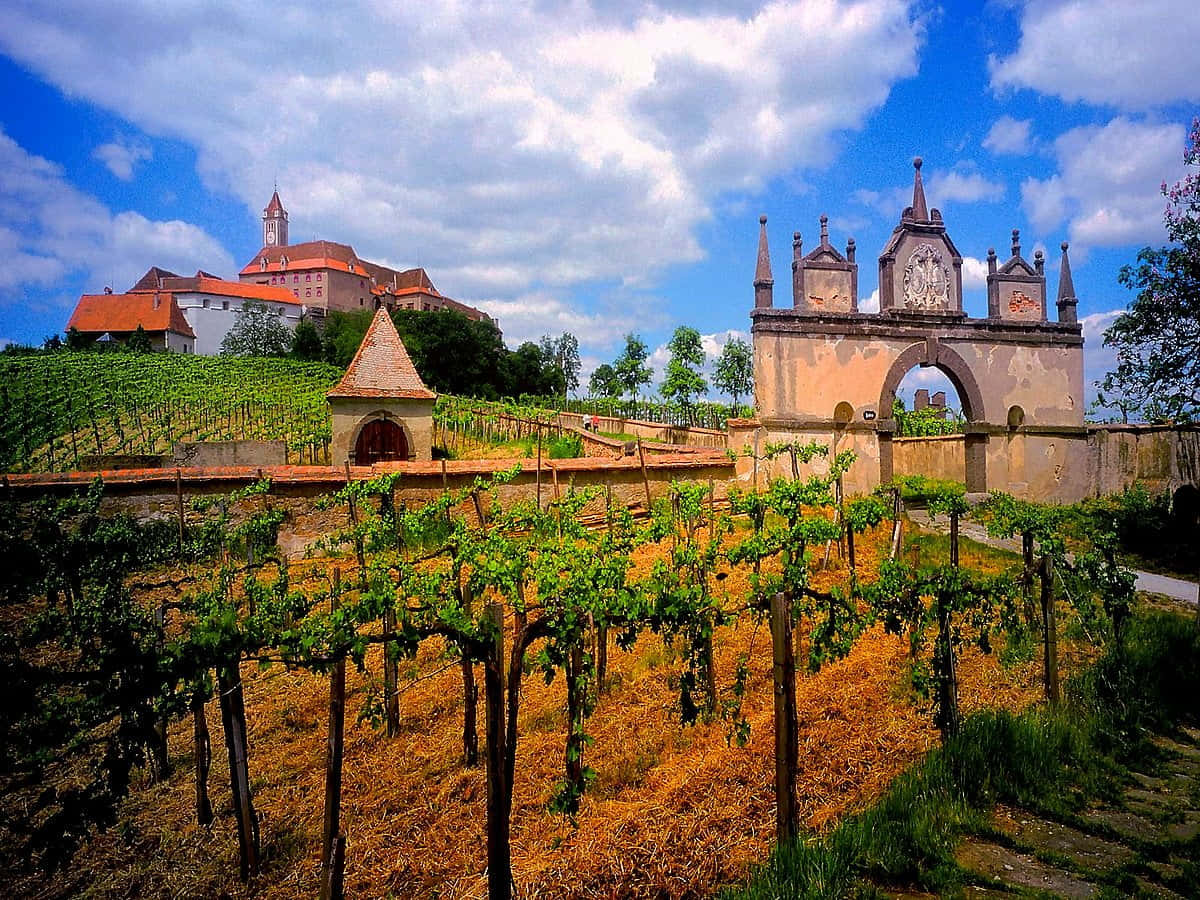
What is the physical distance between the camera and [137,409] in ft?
105

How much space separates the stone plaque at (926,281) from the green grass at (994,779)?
13330mm

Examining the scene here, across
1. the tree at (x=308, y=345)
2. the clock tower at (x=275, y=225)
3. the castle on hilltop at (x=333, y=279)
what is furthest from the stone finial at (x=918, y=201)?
the clock tower at (x=275, y=225)

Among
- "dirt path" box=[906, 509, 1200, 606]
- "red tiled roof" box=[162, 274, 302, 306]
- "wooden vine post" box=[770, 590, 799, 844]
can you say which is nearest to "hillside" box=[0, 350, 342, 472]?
"dirt path" box=[906, 509, 1200, 606]

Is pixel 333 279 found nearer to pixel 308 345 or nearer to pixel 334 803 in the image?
pixel 308 345

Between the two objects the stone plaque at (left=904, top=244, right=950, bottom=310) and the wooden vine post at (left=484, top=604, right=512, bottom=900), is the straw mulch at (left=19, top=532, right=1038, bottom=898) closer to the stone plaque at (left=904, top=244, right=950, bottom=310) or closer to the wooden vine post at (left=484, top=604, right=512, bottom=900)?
the wooden vine post at (left=484, top=604, right=512, bottom=900)

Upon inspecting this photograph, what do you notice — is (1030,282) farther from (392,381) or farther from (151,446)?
(151,446)

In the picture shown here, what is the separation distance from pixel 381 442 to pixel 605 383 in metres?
42.7

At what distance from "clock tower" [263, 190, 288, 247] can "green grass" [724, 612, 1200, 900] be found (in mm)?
126169

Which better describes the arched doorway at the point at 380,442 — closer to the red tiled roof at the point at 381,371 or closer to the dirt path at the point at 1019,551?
the red tiled roof at the point at 381,371

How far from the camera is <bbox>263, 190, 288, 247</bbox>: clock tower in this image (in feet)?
370

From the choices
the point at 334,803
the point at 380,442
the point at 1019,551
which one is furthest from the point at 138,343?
the point at 334,803

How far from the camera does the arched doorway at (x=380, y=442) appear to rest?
2061cm

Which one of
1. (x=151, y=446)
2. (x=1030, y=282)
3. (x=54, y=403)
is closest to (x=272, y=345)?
(x=54, y=403)

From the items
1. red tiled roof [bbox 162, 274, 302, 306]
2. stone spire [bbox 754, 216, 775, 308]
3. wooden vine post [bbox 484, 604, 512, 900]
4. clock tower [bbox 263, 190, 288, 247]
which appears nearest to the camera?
wooden vine post [bbox 484, 604, 512, 900]
